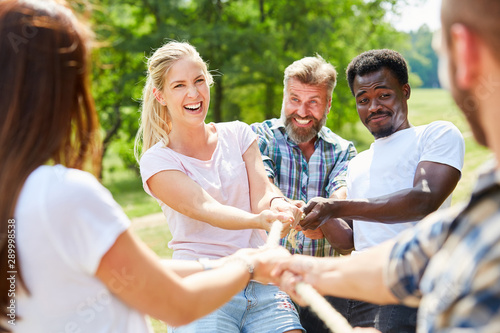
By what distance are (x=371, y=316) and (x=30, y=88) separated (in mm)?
2274

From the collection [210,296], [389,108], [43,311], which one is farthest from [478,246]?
[389,108]

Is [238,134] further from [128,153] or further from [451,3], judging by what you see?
[128,153]

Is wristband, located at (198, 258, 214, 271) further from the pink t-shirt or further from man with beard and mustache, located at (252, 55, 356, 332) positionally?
man with beard and mustache, located at (252, 55, 356, 332)

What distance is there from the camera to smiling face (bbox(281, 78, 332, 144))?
394cm

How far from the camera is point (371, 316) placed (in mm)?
3051

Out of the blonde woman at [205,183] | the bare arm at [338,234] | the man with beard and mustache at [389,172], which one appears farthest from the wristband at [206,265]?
the bare arm at [338,234]

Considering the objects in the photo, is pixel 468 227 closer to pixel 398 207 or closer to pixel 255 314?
pixel 398 207

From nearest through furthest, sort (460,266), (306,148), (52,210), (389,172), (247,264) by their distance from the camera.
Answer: (460,266), (52,210), (247,264), (389,172), (306,148)

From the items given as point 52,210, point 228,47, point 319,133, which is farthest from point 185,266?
point 228,47

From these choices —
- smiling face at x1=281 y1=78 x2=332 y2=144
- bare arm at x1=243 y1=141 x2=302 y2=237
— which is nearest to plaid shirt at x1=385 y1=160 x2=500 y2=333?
bare arm at x1=243 y1=141 x2=302 y2=237

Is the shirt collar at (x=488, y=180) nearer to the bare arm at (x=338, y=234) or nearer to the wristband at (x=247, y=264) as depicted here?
the wristband at (x=247, y=264)

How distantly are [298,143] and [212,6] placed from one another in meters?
18.5

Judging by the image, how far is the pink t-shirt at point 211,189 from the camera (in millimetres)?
3102

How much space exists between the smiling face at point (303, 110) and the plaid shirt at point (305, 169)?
83 millimetres
